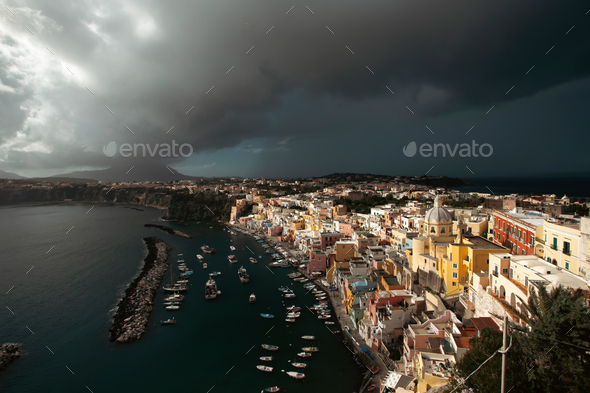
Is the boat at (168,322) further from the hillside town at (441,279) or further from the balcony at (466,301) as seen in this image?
the balcony at (466,301)

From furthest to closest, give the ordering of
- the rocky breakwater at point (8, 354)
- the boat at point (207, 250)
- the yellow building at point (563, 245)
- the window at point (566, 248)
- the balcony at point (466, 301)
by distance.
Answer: the boat at point (207, 250) < the rocky breakwater at point (8, 354) < the balcony at point (466, 301) < the window at point (566, 248) < the yellow building at point (563, 245)

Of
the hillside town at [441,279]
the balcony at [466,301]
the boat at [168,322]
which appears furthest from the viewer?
the boat at [168,322]

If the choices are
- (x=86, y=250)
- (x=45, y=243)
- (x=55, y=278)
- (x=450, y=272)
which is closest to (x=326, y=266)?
(x=450, y=272)

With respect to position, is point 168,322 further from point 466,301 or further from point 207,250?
point 207,250

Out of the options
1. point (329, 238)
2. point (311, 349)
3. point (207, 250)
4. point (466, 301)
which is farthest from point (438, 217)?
point (207, 250)

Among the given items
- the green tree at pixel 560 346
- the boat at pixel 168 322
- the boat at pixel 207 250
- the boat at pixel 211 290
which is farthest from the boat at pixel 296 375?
the boat at pixel 207 250

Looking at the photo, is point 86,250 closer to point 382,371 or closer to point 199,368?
point 199,368

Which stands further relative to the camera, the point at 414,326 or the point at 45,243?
the point at 45,243
